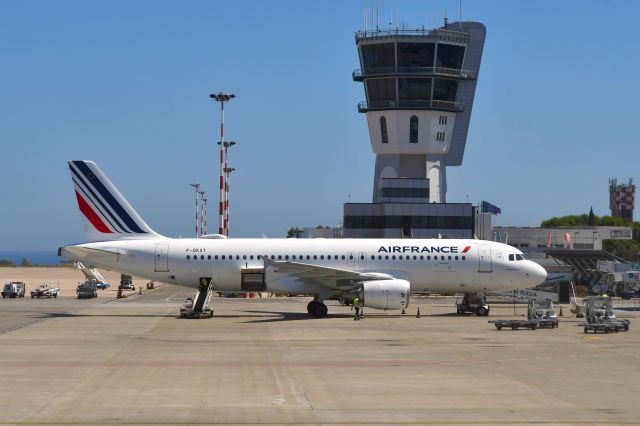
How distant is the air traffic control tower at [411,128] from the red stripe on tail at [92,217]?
2490 inches

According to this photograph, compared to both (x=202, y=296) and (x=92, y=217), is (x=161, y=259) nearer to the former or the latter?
(x=202, y=296)

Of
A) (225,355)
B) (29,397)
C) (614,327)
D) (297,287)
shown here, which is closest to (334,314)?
(297,287)

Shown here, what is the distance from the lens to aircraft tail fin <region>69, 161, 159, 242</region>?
5194 cm

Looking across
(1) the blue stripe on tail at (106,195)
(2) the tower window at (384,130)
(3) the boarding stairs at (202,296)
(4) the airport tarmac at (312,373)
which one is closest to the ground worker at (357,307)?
(4) the airport tarmac at (312,373)

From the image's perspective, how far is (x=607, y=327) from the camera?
42.4 metres

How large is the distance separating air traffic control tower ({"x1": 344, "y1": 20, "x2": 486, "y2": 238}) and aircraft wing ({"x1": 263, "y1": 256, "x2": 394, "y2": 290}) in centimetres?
5999

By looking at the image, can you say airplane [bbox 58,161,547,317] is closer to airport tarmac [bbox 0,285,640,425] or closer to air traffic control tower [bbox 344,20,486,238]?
airport tarmac [bbox 0,285,640,425]

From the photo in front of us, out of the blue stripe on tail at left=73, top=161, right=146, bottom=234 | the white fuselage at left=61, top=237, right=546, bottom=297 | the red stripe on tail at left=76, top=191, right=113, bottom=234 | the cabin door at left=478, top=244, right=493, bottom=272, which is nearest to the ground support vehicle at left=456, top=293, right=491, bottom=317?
the white fuselage at left=61, top=237, right=546, bottom=297

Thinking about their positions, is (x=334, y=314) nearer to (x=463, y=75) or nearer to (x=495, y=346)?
(x=495, y=346)

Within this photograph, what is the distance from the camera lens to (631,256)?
188 meters

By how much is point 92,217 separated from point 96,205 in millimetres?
710

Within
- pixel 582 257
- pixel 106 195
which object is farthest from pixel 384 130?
pixel 106 195

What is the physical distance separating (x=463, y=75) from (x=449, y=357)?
8974cm

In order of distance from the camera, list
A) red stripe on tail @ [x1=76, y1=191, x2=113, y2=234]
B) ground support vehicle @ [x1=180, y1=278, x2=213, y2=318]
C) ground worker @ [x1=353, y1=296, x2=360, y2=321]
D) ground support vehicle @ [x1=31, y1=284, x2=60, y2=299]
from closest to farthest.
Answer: ground worker @ [x1=353, y1=296, x2=360, y2=321]
ground support vehicle @ [x1=180, y1=278, x2=213, y2=318]
red stripe on tail @ [x1=76, y1=191, x2=113, y2=234]
ground support vehicle @ [x1=31, y1=284, x2=60, y2=299]
